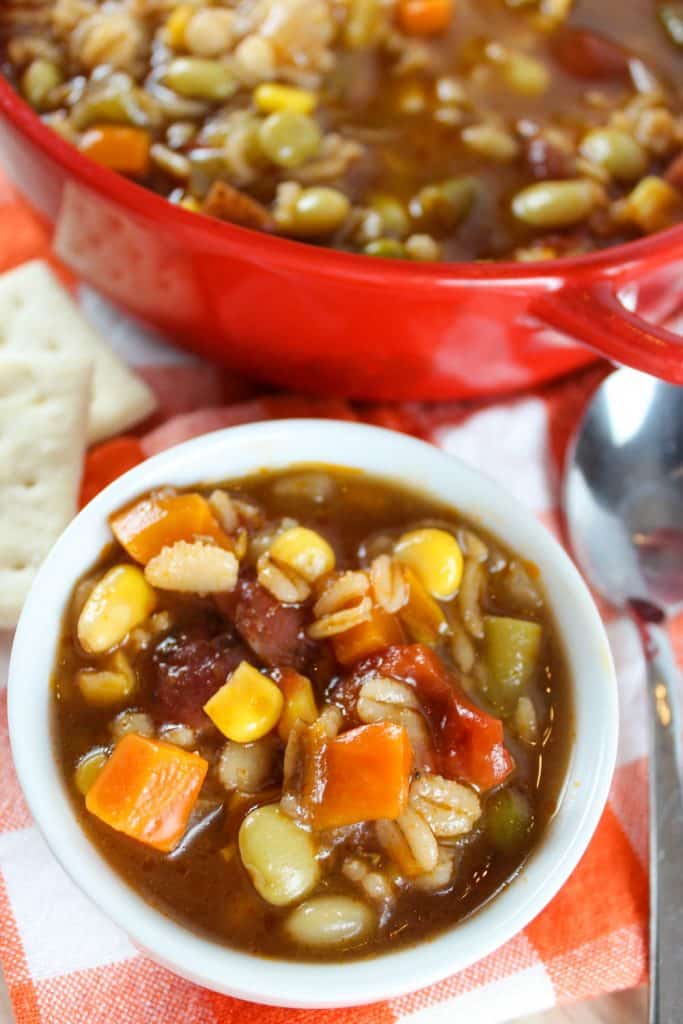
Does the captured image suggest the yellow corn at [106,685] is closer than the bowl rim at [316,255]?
Yes

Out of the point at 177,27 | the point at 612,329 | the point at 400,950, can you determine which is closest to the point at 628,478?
the point at 612,329

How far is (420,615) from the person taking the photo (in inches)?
70.4

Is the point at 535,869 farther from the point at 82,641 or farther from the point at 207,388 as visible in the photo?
the point at 207,388

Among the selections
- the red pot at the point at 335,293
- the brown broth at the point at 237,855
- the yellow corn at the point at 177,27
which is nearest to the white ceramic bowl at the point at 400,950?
the brown broth at the point at 237,855

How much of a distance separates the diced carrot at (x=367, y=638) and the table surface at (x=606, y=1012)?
2.30 ft

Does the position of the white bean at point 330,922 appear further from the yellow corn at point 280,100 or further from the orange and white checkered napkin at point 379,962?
the yellow corn at point 280,100

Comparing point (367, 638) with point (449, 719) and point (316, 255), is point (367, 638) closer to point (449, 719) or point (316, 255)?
point (449, 719)

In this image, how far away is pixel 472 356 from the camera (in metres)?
2.15

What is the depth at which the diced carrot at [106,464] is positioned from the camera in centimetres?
223

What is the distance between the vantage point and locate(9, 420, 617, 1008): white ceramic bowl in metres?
1.47

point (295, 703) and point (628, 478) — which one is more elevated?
point (295, 703)

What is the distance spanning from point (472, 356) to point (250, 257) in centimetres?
51

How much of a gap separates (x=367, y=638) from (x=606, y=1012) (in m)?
Result: 0.79

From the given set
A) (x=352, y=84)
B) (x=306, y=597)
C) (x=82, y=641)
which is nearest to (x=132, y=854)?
(x=82, y=641)
